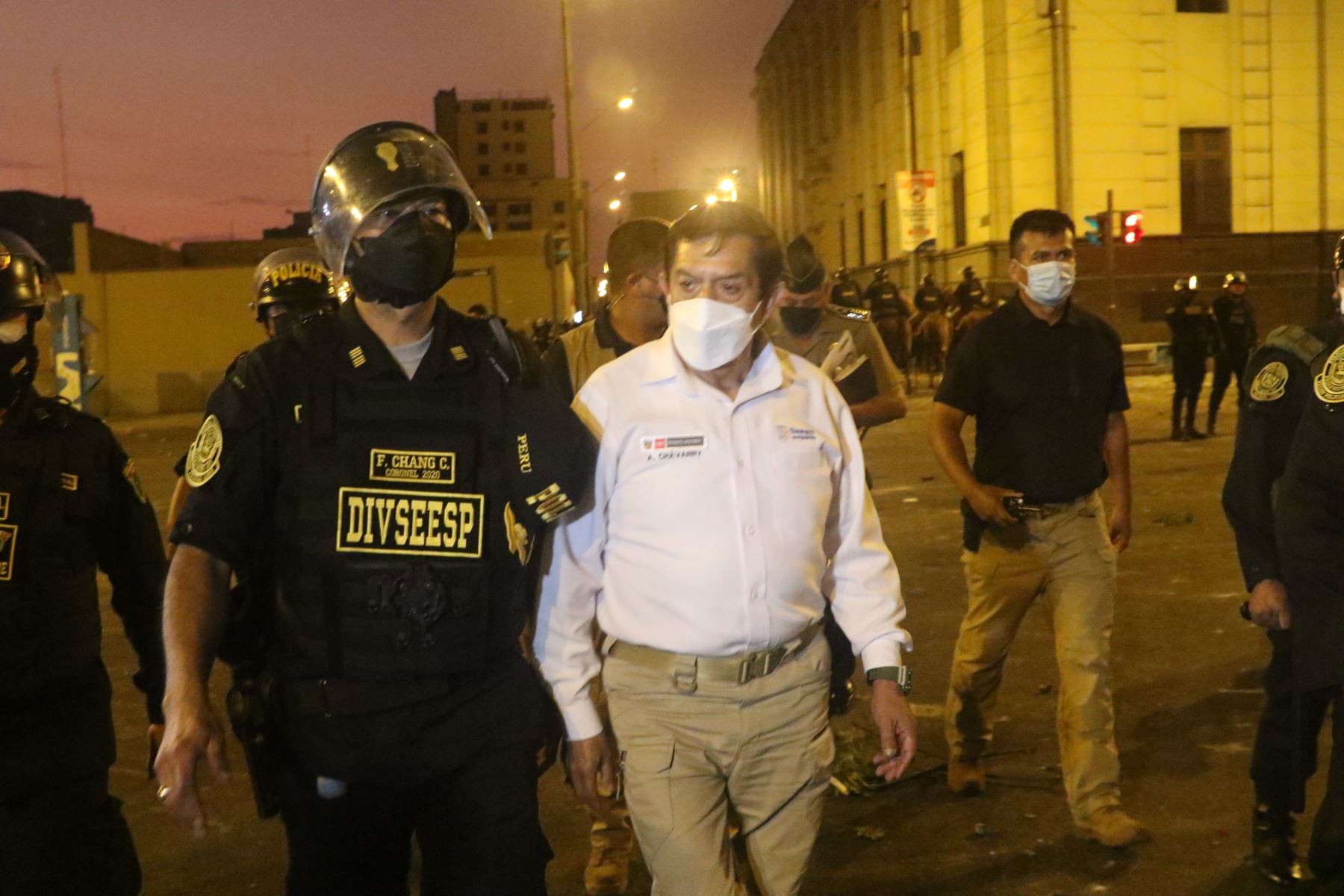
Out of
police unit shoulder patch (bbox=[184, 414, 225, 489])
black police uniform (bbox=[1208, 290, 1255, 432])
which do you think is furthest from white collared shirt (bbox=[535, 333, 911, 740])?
black police uniform (bbox=[1208, 290, 1255, 432])

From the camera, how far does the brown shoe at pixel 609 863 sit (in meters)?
4.74

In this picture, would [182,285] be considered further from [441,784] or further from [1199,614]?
[441,784]

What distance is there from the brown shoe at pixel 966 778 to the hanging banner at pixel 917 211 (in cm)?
2295

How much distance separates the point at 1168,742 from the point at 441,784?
13.2 feet

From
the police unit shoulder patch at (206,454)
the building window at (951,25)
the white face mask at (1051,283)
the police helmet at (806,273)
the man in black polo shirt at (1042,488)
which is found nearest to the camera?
the police unit shoulder patch at (206,454)

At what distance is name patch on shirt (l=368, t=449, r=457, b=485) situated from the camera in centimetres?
280

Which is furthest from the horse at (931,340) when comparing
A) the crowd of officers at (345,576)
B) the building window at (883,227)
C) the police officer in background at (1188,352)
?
the crowd of officers at (345,576)

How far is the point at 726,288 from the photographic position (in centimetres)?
320

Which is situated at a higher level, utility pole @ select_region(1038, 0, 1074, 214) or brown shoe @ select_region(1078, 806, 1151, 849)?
utility pole @ select_region(1038, 0, 1074, 214)

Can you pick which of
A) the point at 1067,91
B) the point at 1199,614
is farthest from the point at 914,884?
the point at 1067,91

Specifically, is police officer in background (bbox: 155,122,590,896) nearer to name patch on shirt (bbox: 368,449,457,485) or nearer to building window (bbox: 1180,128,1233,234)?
name patch on shirt (bbox: 368,449,457,485)

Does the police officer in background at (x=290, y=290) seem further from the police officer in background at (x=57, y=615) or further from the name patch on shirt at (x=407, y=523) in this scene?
the name patch on shirt at (x=407, y=523)

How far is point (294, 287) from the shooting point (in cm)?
530

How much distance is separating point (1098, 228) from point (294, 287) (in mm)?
24575
